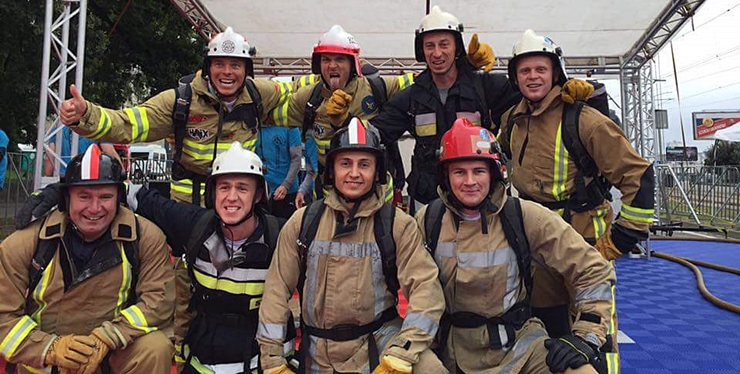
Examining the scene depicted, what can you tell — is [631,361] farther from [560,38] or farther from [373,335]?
[560,38]

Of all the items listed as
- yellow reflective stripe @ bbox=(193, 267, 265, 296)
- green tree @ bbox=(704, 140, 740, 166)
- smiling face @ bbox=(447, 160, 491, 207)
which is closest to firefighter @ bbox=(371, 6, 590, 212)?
smiling face @ bbox=(447, 160, 491, 207)

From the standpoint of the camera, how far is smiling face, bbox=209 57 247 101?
3441 mm

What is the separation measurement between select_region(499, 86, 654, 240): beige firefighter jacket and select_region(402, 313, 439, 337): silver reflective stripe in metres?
1.26

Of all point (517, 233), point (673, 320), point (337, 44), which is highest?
point (337, 44)

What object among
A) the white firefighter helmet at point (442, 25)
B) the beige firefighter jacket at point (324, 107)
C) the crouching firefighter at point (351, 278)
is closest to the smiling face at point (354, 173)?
the crouching firefighter at point (351, 278)

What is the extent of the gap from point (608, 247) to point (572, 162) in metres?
0.58

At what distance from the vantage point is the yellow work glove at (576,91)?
114 inches

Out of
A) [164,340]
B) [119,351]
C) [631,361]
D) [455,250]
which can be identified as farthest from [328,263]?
[631,361]

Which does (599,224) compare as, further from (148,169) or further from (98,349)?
(148,169)

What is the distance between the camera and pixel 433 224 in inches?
107

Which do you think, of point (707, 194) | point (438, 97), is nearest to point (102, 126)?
point (438, 97)

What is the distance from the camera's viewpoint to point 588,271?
8.23 feet

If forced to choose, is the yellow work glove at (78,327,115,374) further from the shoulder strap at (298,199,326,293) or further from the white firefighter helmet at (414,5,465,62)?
the white firefighter helmet at (414,5,465,62)

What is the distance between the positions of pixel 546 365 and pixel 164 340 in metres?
2.19
